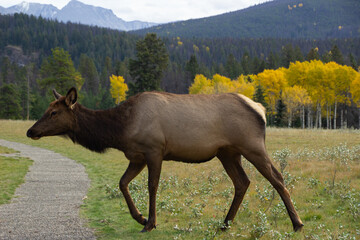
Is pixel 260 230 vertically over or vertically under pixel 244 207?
over

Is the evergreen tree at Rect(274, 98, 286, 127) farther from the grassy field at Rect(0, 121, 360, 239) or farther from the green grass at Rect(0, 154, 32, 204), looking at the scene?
the green grass at Rect(0, 154, 32, 204)

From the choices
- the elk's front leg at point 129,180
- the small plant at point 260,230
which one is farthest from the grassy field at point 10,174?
the small plant at point 260,230

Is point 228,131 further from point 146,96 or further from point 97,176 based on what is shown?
point 97,176

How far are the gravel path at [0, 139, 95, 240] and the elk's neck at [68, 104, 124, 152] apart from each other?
1.56 metres

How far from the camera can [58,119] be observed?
6539mm

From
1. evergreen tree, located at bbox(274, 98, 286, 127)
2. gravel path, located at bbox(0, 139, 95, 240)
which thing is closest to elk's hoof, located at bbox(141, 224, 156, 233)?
gravel path, located at bbox(0, 139, 95, 240)

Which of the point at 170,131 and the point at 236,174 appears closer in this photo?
the point at 170,131

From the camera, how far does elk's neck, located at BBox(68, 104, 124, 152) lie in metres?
6.50

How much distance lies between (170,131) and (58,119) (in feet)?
6.71

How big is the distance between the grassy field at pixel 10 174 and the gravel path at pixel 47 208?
0.74ft

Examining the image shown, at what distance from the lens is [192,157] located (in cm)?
621

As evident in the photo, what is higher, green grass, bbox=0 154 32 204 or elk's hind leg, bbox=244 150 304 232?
elk's hind leg, bbox=244 150 304 232

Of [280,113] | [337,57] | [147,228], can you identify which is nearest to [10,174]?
[147,228]

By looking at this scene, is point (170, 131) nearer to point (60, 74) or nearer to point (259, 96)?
point (60, 74)
